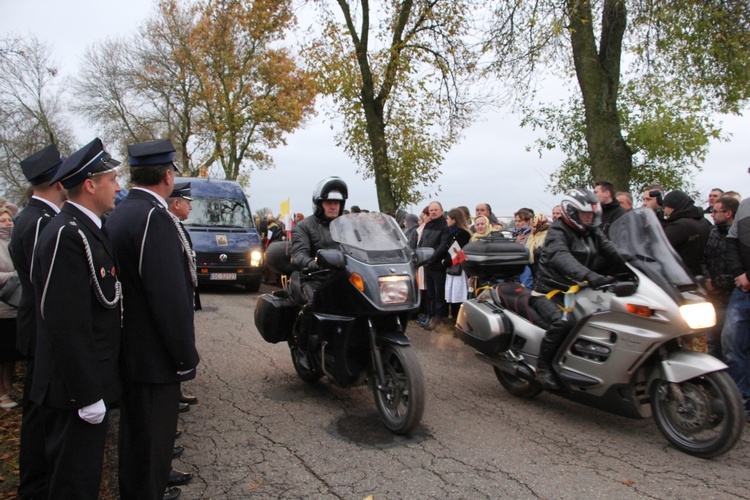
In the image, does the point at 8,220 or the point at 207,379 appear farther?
the point at 207,379

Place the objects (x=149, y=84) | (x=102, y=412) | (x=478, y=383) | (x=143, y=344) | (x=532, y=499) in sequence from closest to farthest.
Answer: (x=102, y=412) < (x=143, y=344) < (x=532, y=499) < (x=478, y=383) < (x=149, y=84)

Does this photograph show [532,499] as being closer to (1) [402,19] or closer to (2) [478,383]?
(2) [478,383]

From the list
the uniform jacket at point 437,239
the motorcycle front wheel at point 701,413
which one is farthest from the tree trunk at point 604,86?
the motorcycle front wheel at point 701,413

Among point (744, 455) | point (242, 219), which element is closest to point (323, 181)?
point (744, 455)

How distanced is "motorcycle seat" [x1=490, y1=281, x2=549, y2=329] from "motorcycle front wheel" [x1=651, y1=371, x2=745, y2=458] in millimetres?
1068

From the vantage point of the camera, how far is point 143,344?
2.78 meters

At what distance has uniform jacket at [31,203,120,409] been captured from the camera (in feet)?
7.97

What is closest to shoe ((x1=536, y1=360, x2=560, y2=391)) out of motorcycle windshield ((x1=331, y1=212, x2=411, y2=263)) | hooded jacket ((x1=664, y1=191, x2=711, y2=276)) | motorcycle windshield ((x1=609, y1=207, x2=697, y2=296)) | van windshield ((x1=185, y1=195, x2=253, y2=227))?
motorcycle windshield ((x1=609, y1=207, x2=697, y2=296))

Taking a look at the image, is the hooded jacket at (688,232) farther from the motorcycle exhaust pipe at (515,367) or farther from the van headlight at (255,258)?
the van headlight at (255,258)

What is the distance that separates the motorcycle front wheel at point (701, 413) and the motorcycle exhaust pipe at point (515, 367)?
0.99 metres

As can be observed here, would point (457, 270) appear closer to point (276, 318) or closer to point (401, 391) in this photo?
point (276, 318)

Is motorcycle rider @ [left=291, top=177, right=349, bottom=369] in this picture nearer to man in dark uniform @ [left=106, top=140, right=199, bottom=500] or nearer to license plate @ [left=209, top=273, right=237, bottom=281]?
man in dark uniform @ [left=106, top=140, right=199, bottom=500]

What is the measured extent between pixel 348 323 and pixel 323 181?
140cm

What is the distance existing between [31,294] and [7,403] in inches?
95.0
